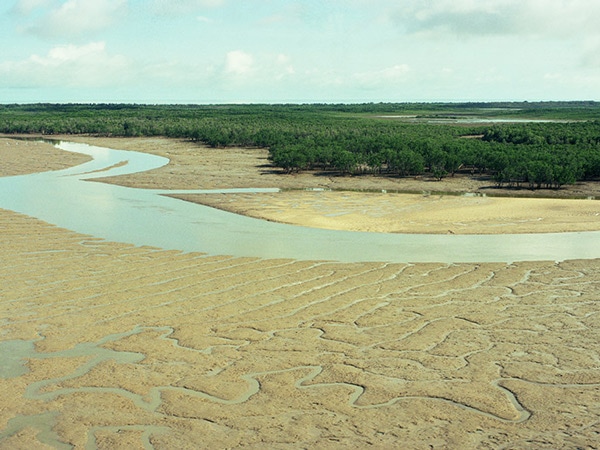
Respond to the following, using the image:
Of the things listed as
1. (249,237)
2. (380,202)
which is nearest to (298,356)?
(249,237)

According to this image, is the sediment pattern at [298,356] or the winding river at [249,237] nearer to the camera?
the sediment pattern at [298,356]

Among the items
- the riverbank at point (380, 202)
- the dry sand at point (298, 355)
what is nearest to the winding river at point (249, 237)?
the riverbank at point (380, 202)

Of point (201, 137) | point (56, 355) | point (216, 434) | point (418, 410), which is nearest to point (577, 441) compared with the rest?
point (418, 410)

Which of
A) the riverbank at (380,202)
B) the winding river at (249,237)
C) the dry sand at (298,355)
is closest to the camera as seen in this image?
the dry sand at (298,355)

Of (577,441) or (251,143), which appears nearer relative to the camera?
(577,441)

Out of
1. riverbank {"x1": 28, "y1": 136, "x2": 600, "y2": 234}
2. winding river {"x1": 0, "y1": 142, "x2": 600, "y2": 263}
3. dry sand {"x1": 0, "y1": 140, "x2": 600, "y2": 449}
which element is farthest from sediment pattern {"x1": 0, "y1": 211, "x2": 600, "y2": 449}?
riverbank {"x1": 28, "y1": 136, "x2": 600, "y2": 234}

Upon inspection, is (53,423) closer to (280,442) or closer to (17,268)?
(280,442)

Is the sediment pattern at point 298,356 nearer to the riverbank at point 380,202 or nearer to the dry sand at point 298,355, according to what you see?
the dry sand at point 298,355
